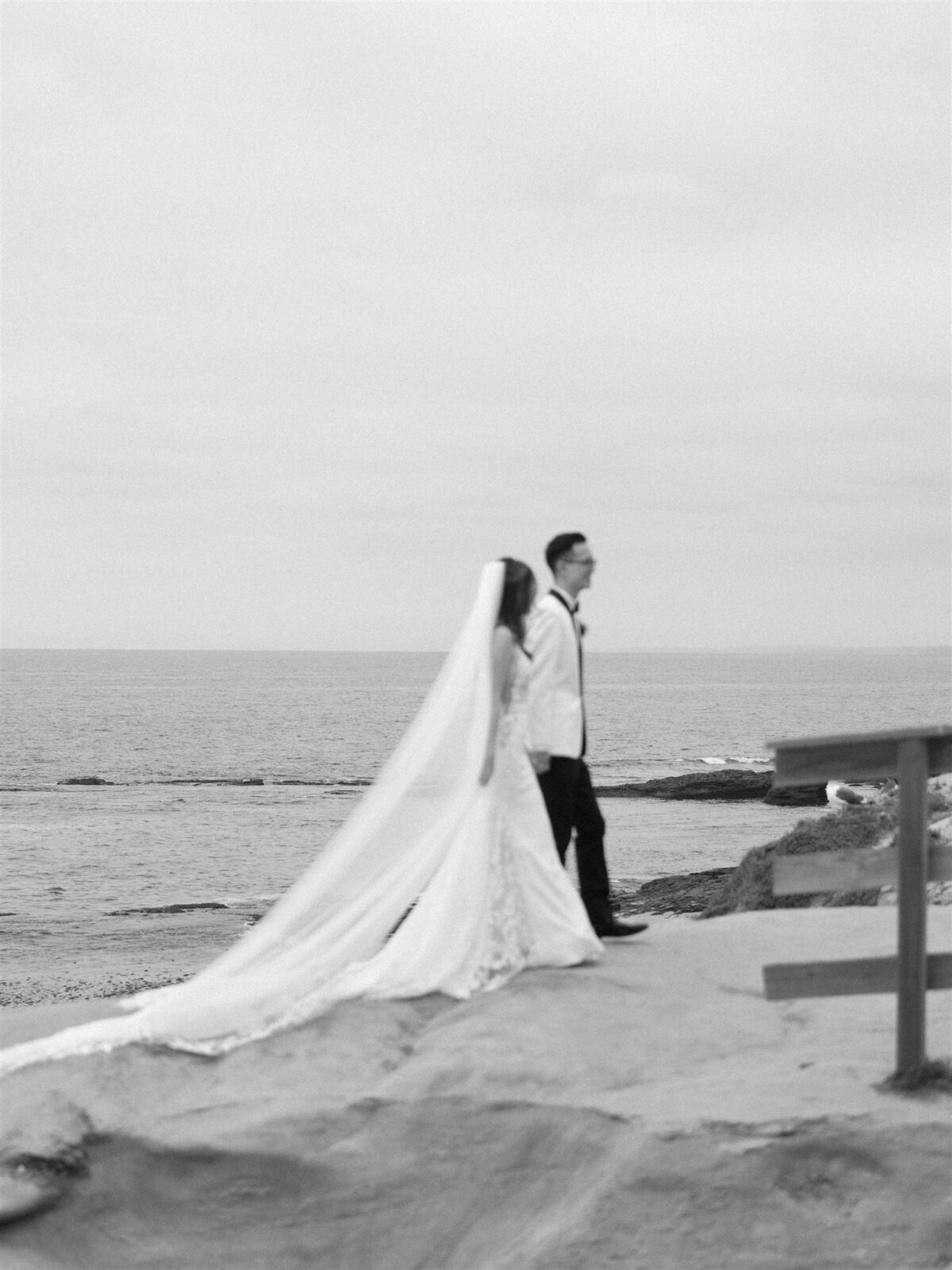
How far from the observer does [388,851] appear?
306 inches

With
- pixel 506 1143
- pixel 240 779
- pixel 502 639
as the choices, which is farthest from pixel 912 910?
pixel 240 779

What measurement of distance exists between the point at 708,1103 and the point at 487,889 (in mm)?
1925

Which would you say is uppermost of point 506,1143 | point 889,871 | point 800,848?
point 889,871

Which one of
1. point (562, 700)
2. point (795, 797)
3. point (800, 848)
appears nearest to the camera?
point (562, 700)

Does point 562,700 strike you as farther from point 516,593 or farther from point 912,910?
point 912,910

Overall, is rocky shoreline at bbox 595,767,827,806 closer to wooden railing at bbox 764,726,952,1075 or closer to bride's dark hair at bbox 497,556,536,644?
bride's dark hair at bbox 497,556,536,644

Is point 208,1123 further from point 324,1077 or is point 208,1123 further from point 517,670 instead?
point 517,670

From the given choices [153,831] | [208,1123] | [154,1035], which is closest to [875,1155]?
[208,1123]

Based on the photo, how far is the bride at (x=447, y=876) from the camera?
7438 mm

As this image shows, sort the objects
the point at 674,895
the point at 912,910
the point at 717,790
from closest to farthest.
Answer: the point at 912,910
the point at 674,895
the point at 717,790

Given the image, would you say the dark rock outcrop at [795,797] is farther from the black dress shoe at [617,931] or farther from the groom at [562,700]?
the groom at [562,700]

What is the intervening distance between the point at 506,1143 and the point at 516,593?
9.31ft

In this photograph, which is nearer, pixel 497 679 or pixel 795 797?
pixel 497 679

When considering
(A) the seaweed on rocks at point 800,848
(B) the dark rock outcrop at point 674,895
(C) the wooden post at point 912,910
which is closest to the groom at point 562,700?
(C) the wooden post at point 912,910
